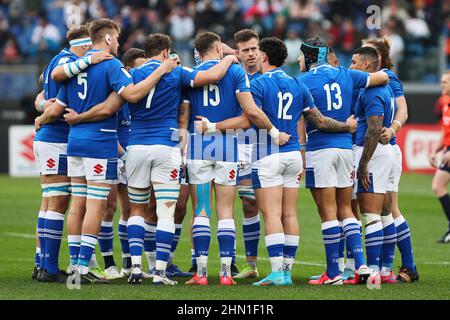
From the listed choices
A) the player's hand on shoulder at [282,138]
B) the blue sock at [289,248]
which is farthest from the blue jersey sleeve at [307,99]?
the blue sock at [289,248]

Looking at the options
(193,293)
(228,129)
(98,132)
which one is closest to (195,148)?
(228,129)

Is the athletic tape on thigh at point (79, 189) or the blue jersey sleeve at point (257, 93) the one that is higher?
the blue jersey sleeve at point (257, 93)

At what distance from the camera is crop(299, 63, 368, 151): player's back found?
10055 mm

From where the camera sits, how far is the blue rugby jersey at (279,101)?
9.93 meters

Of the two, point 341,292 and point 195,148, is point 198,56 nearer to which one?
point 195,148

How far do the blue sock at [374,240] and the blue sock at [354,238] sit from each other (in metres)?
0.14

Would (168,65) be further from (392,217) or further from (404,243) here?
(404,243)

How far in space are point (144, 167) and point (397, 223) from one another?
2879 mm

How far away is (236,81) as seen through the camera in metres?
9.98

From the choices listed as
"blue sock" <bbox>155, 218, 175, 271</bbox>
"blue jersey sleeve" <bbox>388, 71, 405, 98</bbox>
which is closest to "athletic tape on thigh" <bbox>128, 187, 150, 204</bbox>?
"blue sock" <bbox>155, 218, 175, 271</bbox>

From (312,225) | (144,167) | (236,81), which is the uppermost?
(236,81)

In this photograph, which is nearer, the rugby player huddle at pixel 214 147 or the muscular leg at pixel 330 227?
the rugby player huddle at pixel 214 147

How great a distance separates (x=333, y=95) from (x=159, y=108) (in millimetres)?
1801

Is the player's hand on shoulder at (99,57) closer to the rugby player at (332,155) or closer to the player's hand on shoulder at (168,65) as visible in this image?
the player's hand on shoulder at (168,65)
